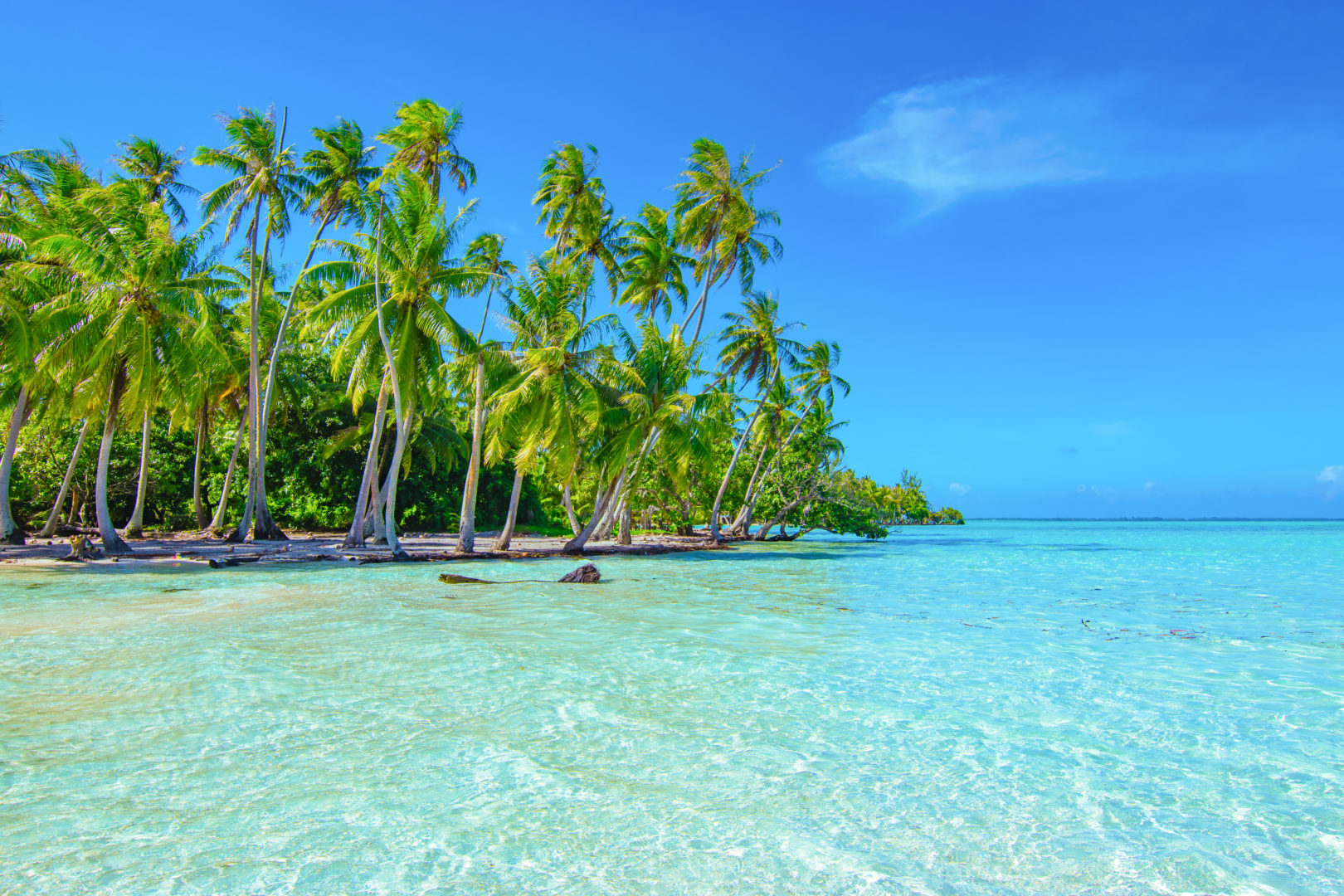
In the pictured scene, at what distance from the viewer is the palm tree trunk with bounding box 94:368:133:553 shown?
18.8m

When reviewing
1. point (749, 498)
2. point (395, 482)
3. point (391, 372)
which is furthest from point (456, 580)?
point (749, 498)

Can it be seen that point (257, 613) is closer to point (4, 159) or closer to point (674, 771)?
point (674, 771)

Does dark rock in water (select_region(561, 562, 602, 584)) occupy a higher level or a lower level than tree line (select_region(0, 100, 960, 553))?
lower

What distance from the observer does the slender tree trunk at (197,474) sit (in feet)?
82.7

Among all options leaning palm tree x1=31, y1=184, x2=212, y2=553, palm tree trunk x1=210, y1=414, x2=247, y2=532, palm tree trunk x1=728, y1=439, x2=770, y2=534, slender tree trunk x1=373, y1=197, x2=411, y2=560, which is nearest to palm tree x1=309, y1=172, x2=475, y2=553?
slender tree trunk x1=373, y1=197, x2=411, y2=560

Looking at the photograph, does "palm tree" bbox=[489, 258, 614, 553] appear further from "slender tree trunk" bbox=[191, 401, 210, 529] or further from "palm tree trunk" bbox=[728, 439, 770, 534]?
"palm tree trunk" bbox=[728, 439, 770, 534]

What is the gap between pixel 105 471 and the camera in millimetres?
19406

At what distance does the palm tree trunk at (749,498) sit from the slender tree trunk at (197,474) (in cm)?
2188

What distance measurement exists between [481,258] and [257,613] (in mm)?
14267

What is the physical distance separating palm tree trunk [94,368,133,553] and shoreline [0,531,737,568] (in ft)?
1.95

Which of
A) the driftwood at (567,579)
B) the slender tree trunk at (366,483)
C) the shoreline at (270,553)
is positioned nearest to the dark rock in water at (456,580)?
the driftwood at (567,579)

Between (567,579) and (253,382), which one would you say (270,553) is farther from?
(567,579)

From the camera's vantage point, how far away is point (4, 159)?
19.4 m

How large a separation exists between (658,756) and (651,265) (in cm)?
2254
